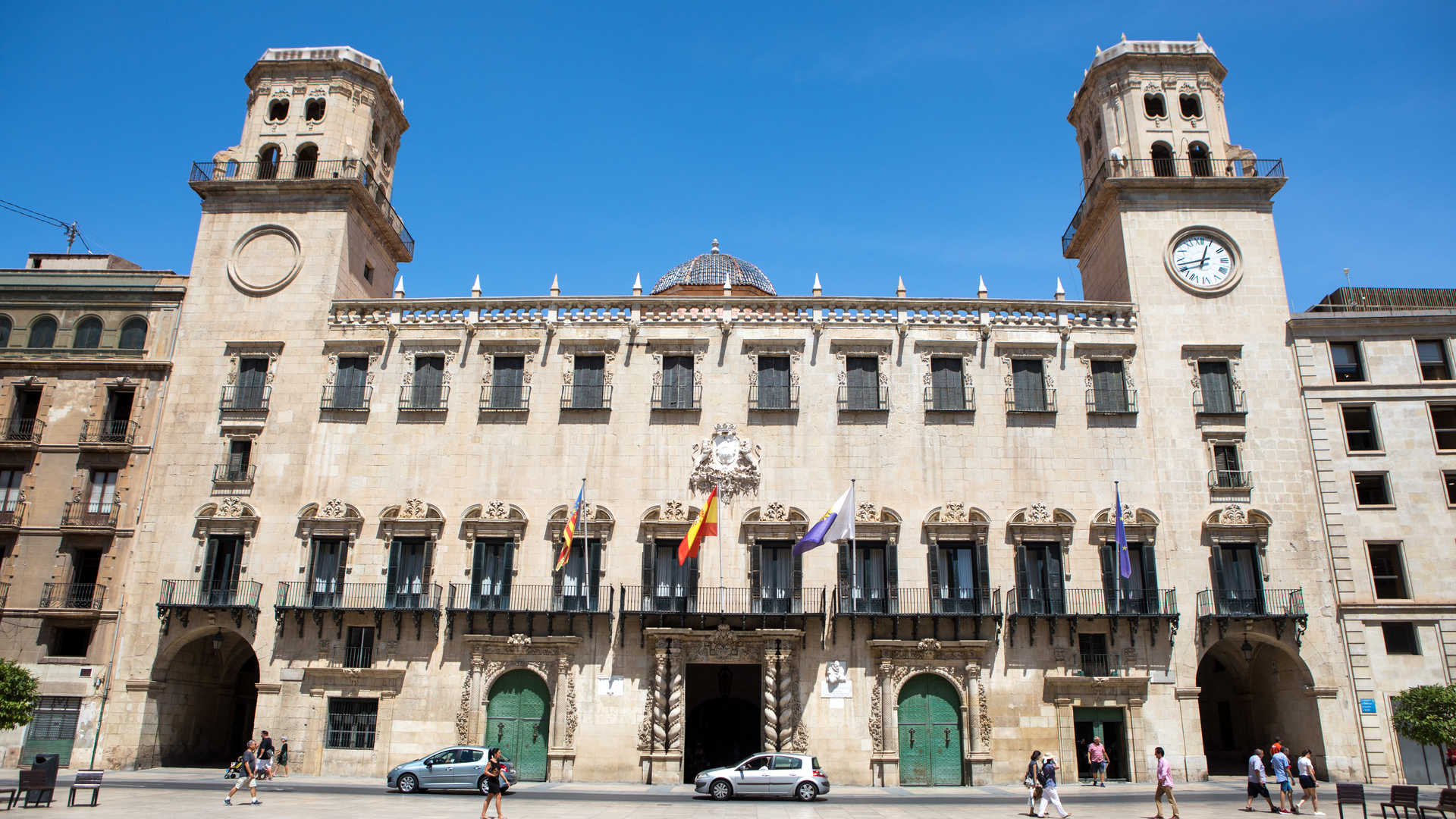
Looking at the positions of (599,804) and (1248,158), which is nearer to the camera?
(599,804)

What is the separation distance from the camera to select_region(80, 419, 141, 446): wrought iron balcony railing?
36.7 meters

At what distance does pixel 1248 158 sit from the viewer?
39.1 meters

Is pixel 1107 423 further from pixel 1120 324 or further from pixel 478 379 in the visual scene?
pixel 478 379

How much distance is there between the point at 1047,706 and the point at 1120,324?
48.7 feet

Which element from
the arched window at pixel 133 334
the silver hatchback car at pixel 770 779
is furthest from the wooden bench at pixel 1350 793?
the arched window at pixel 133 334

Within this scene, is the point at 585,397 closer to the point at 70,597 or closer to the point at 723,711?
the point at 723,711

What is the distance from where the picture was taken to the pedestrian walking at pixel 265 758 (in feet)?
96.6

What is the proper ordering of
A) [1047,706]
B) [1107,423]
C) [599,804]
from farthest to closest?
[1107,423], [1047,706], [599,804]

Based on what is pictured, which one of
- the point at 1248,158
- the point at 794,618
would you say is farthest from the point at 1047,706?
the point at 1248,158

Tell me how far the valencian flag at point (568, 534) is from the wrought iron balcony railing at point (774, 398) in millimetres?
7088

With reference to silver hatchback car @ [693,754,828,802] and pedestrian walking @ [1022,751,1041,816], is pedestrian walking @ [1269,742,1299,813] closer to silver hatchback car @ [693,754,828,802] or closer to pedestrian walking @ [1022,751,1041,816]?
pedestrian walking @ [1022,751,1041,816]

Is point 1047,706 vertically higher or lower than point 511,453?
lower

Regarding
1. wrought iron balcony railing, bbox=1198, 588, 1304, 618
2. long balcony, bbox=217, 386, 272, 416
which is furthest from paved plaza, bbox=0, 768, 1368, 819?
long balcony, bbox=217, 386, 272, 416

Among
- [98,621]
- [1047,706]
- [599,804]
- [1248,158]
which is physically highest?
[1248,158]
